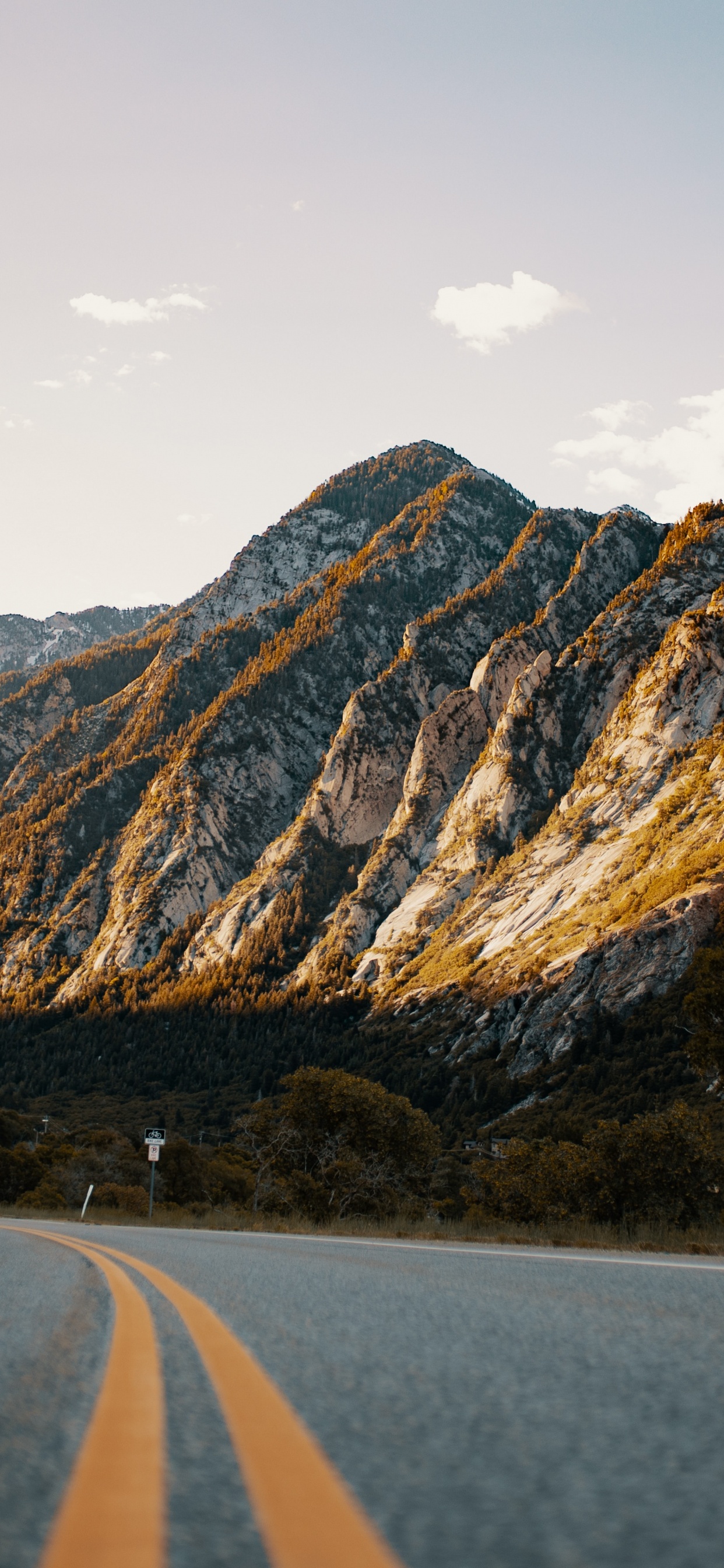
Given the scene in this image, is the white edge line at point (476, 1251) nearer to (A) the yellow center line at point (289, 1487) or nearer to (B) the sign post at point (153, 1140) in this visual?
(A) the yellow center line at point (289, 1487)

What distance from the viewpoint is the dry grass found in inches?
552

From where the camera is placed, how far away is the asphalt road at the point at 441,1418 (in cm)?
181

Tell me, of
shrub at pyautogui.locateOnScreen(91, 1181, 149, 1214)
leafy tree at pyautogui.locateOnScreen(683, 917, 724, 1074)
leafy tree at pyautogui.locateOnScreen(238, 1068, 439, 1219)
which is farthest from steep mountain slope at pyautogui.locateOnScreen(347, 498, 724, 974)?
leafy tree at pyautogui.locateOnScreen(683, 917, 724, 1074)

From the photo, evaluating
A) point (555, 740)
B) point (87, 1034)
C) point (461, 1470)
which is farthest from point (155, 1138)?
point (87, 1034)

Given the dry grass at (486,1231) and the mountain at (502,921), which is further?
the mountain at (502,921)

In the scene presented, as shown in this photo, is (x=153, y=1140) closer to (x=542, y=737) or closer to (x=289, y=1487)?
(x=289, y=1487)

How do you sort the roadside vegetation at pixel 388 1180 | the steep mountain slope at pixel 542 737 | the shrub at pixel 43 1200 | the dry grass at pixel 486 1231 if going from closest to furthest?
the dry grass at pixel 486 1231, the roadside vegetation at pixel 388 1180, the shrub at pixel 43 1200, the steep mountain slope at pixel 542 737

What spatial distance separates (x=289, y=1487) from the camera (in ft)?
6.84

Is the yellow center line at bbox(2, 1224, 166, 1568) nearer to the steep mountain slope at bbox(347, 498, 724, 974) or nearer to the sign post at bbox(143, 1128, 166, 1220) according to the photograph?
the sign post at bbox(143, 1128, 166, 1220)

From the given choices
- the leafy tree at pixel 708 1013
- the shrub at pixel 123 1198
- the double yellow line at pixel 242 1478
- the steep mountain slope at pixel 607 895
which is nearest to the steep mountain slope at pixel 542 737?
the steep mountain slope at pixel 607 895

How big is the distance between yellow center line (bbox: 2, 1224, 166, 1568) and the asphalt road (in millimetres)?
38

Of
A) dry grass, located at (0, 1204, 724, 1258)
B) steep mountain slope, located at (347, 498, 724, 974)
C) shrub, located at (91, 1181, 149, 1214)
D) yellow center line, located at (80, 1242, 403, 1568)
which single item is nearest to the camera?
yellow center line, located at (80, 1242, 403, 1568)

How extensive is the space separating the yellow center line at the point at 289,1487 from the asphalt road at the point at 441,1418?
0.06 feet

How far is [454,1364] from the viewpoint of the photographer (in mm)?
3572
